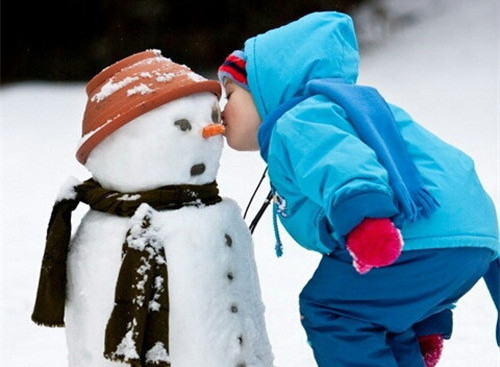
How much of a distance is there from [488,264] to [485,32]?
400 centimetres

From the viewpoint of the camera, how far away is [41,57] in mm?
5633

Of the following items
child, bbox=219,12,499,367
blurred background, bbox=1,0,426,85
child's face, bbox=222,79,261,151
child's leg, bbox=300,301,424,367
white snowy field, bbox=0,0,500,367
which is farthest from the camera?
blurred background, bbox=1,0,426,85

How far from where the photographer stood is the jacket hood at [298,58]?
1.62 meters

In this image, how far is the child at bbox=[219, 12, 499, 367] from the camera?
57.4 inches

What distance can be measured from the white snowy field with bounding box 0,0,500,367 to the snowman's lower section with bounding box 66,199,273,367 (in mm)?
653

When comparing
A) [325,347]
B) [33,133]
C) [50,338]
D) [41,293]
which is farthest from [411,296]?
[33,133]

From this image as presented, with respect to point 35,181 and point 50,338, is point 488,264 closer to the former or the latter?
point 50,338

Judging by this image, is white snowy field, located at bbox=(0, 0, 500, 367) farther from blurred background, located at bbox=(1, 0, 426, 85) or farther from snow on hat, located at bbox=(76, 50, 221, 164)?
snow on hat, located at bbox=(76, 50, 221, 164)

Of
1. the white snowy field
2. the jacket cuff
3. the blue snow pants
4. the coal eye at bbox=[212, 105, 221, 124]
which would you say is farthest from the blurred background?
the jacket cuff

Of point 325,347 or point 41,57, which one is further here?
point 41,57

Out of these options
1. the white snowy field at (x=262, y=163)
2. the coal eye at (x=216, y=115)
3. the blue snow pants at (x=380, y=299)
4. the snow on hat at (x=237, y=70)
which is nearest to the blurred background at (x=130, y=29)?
the white snowy field at (x=262, y=163)

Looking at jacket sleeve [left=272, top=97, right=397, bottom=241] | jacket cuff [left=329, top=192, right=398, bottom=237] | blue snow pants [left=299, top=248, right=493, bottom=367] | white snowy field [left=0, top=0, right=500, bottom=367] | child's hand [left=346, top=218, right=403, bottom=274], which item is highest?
jacket sleeve [left=272, top=97, right=397, bottom=241]

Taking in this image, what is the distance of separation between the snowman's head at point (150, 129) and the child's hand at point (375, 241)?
0.37m

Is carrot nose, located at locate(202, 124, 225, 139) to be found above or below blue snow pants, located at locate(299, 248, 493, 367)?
above
